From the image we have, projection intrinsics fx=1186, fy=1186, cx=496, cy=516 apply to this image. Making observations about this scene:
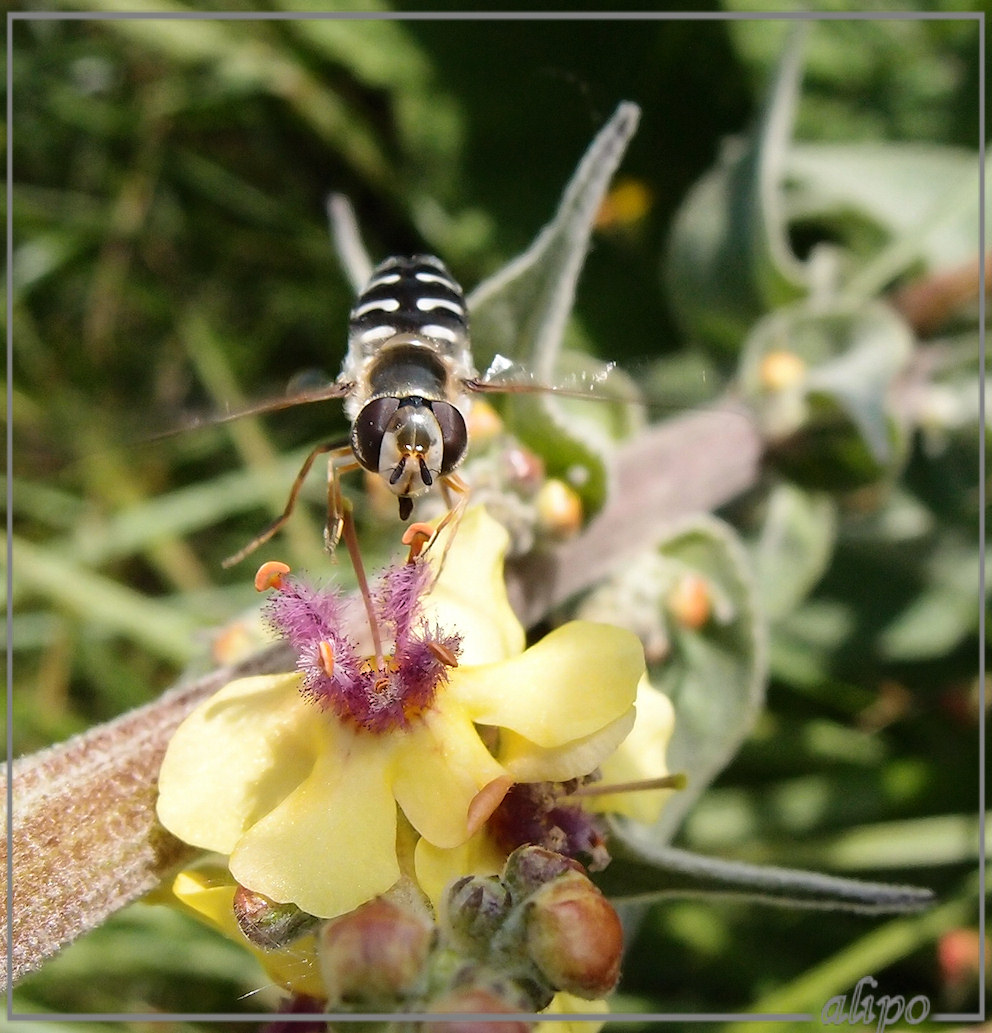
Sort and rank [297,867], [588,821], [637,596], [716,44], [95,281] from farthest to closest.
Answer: [95,281] → [716,44] → [637,596] → [588,821] → [297,867]

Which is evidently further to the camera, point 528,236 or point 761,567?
point 528,236

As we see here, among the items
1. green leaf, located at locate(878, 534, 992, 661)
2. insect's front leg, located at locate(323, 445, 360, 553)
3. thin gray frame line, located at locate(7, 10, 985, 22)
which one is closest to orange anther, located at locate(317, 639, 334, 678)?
insect's front leg, located at locate(323, 445, 360, 553)

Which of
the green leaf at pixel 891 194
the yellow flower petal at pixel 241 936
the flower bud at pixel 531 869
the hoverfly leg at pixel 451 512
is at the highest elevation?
the green leaf at pixel 891 194

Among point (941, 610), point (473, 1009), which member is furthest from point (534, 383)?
point (941, 610)

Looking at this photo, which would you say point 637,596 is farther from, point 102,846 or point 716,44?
point 716,44

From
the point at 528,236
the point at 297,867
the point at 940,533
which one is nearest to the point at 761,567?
the point at 940,533

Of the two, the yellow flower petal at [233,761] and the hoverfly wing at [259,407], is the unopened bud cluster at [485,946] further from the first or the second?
the hoverfly wing at [259,407]

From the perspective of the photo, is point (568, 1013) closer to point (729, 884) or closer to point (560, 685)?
point (729, 884)

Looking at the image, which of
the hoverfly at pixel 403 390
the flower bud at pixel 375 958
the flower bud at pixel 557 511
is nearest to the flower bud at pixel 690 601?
the flower bud at pixel 557 511
